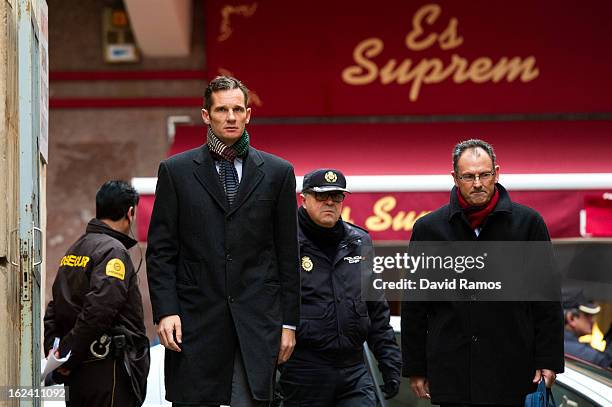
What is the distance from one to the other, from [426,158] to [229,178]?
5948 mm

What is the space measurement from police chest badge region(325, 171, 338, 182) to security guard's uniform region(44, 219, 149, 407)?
1.17 metres

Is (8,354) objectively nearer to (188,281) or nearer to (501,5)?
(188,281)

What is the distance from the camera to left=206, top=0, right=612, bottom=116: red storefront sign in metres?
11.2

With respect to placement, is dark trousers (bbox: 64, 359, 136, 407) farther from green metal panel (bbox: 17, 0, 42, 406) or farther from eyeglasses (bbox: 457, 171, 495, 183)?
eyeglasses (bbox: 457, 171, 495, 183)

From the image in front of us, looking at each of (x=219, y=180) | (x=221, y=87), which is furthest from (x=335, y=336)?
(x=221, y=87)

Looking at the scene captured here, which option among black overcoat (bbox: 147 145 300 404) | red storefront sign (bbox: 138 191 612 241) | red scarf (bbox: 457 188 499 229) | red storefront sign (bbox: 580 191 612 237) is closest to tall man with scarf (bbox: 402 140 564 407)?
red scarf (bbox: 457 188 499 229)

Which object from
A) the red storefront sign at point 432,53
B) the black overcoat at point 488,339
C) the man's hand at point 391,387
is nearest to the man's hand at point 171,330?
the black overcoat at point 488,339

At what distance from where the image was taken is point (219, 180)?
4.66 meters

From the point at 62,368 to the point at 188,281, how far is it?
1.60 metres

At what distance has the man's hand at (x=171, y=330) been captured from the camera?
4.46 m

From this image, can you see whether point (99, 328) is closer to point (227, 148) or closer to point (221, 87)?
point (227, 148)

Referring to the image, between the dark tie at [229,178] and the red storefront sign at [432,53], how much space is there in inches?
254

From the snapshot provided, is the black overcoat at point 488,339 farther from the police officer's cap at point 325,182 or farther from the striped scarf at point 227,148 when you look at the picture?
the striped scarf at point 227,148

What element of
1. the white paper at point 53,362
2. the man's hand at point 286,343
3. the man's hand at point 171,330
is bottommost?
the white paper at point 53,362
